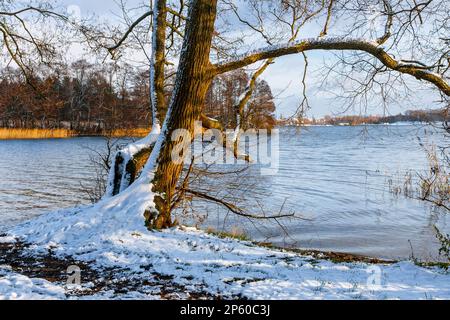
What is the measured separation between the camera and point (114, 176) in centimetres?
805

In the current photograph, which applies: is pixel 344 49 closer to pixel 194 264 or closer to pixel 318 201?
pixel 194 264

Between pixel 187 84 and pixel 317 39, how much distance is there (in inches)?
99.9

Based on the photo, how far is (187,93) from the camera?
6.75 m

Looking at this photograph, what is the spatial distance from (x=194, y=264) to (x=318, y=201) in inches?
407

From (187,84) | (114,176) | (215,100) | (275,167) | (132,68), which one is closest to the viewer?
(187,84)

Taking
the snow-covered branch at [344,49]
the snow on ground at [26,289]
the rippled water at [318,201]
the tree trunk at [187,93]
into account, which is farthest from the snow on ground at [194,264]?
the rippled water at [318,201]

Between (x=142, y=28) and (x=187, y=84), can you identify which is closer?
(x=187, y=84)

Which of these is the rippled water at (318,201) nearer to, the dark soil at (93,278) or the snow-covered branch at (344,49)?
the snow-covered branch at (344,49)

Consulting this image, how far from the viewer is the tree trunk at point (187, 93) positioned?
21.7 feet

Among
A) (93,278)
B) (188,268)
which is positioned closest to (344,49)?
(188,268)

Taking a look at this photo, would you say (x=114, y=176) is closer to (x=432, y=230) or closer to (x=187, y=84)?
(x=187, y=84)

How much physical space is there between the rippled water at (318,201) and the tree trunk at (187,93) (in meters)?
3.16
